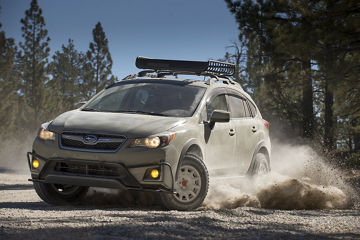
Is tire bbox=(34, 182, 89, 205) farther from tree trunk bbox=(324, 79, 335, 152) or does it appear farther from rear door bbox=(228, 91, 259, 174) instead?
tree trunk bbox=(324, 79, 335, 152)

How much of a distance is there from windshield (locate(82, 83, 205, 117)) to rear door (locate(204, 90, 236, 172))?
13.2 inches

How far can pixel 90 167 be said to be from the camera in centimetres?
707

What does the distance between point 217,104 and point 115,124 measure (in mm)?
2126

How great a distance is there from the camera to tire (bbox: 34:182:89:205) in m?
7.69

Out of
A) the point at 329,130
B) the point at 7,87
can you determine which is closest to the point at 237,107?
the point at 329,130

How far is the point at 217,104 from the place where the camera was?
28.5ft

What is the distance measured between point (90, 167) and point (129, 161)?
0.56 metres

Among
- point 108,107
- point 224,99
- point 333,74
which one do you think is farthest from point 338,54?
point 108,107

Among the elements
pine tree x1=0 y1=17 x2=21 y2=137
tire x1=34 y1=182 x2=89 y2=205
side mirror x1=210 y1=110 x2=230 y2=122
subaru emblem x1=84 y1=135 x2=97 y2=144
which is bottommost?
tire x1=34 y1=182 x2=89 y2=205

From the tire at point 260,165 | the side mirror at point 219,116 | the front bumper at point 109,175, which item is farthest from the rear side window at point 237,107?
the front bumper at point 109,175

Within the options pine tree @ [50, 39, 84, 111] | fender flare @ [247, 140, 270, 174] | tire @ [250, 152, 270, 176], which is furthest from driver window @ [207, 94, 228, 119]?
pine tree @ [50, 39, 84, 111]

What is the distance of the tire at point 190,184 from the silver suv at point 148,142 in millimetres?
13

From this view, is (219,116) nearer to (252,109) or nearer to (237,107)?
(237,107)

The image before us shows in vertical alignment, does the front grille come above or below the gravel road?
above
